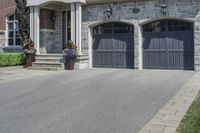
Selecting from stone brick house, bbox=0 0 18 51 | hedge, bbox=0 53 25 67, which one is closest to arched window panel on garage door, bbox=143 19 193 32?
hedge, bbox=0 53 25 67

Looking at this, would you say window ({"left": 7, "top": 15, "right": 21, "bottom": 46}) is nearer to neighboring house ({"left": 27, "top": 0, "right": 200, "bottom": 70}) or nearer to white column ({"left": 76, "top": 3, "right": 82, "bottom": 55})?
neighboring house ({"left": 27, "top": 0, "right": 200, "bottom": 70})

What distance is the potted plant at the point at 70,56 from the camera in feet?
51.9

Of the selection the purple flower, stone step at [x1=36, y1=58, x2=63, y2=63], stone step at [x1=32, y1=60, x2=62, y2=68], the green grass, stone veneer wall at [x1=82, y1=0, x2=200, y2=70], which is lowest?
the green grass

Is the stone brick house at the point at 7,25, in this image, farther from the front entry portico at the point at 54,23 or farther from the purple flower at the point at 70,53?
the purple flower at the point at 70,53

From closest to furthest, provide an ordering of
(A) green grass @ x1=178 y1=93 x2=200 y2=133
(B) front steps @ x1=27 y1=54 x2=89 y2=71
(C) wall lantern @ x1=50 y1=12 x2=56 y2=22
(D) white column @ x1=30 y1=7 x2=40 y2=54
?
(A) green grass @ x1=178 y1=93 x2=200 y2=133
(B) front steps @ x1=27 y1=54 x2=89 y2=71
(D) white column @ x1=30 y1=7 x2=40 y2=54
(C) wall lantern @ x1=50 y1=12 x2=56 y2=22

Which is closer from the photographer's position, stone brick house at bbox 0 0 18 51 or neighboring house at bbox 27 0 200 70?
neighboring house at bbox 27 0 200 70

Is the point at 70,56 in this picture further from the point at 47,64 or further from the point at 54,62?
the point at 47,64

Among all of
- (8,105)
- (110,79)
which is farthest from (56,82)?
(8,105)

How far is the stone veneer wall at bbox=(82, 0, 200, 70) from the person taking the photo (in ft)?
48.1

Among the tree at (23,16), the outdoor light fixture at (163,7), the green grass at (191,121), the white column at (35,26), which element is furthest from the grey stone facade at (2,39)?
the green grass at (191,121)

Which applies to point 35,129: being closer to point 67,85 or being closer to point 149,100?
point 149,100

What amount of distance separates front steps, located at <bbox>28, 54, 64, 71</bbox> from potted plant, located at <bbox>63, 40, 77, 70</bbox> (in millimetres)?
376

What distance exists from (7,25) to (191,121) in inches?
663

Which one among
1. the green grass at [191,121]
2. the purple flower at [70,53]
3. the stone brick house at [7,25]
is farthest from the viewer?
the stone brick house at [7,25]
